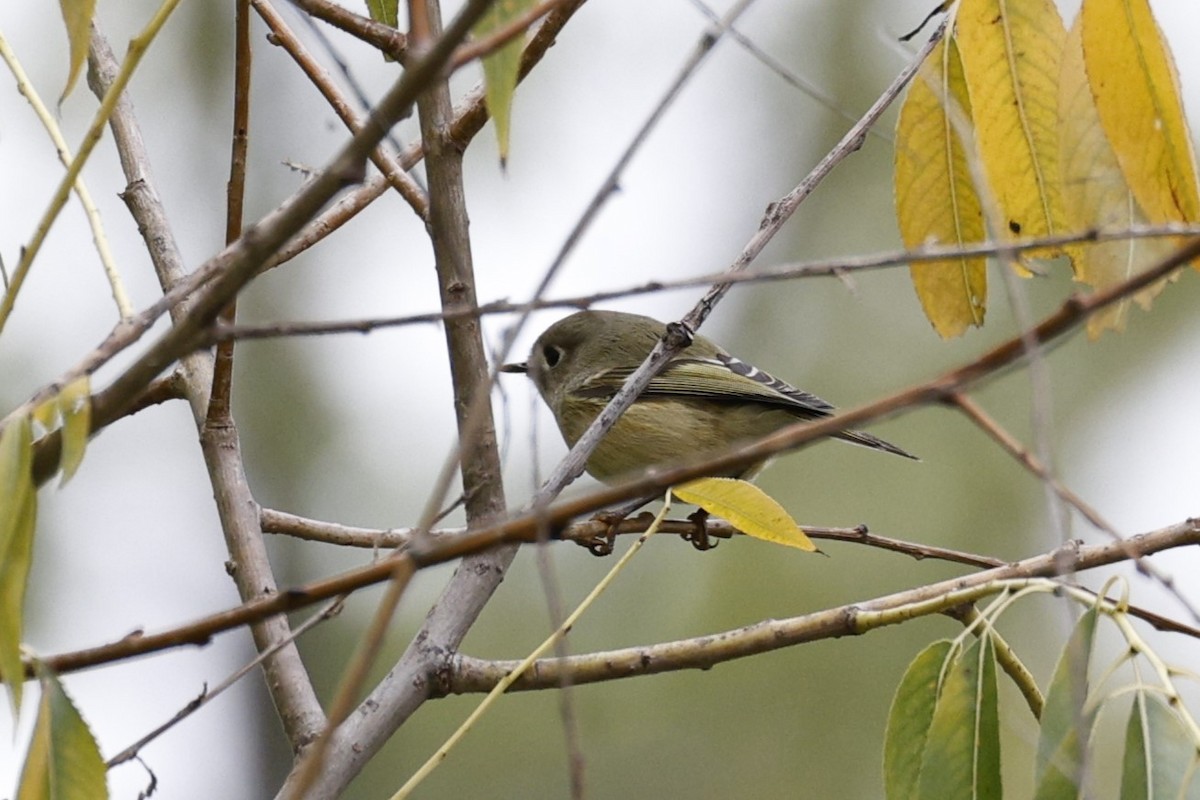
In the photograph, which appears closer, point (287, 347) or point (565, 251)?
point (565, 251)

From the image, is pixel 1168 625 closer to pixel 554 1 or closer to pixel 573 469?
pixel 573 469

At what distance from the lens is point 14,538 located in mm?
996

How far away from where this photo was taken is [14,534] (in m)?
0.99

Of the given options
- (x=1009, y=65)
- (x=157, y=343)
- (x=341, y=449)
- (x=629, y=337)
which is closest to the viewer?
(x=157, y=343)

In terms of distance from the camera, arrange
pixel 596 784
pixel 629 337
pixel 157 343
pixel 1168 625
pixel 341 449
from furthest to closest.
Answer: pixel 341 449
pixel 596 784
pixel 629 337
pixel 1168 625
pixel 157 343

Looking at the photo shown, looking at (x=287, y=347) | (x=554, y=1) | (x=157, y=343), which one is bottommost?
(x=157, y=343)

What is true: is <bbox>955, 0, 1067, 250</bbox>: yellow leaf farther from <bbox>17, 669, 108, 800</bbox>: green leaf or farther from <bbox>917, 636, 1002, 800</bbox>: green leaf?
<bbox>17, 669, 108, 800</bbox>: green leaf

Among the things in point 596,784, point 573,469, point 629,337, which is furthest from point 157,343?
point 596,784

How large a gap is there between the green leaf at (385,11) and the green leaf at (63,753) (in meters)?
1.03

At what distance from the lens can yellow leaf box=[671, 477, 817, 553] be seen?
1.58m

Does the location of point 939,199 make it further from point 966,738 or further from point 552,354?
point 552,354

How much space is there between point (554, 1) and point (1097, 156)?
774mm

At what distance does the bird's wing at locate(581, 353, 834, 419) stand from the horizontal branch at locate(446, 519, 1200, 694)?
2.08m

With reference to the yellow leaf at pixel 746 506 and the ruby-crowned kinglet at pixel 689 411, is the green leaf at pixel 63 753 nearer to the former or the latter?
the yellow leaf at pixel 746 506
